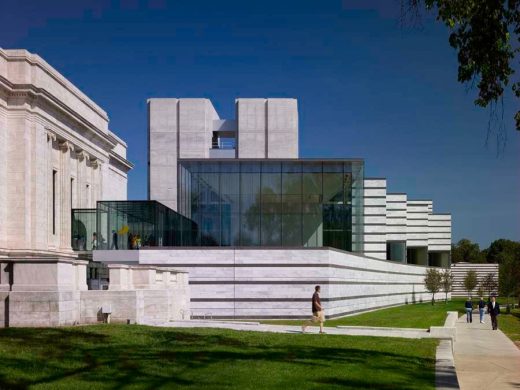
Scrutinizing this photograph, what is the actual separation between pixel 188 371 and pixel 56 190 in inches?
1705

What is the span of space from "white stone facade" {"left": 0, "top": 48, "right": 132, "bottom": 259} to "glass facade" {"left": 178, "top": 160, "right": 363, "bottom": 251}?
10.6 metres

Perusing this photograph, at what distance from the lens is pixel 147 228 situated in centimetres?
4419

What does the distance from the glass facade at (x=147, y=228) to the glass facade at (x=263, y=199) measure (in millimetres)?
907

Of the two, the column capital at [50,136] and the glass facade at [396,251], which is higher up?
the column capital at [50,136]

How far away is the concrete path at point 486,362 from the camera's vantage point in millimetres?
16469

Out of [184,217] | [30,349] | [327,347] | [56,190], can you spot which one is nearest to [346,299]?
[184,217]

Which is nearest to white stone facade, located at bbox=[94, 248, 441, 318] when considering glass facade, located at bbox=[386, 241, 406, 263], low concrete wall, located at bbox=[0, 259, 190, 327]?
low concrete wall, located at bbox=[0, 259, 190, 327]

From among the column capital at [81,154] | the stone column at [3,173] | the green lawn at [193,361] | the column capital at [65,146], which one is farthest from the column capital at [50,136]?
the green lawn at [193,361]

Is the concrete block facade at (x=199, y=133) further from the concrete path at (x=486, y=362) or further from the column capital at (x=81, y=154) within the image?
the concrete path at (x=486, y=362)

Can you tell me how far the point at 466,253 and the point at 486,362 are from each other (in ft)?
519

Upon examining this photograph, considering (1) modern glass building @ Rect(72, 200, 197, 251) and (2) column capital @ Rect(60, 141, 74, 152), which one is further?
(2) column capital @ Rect(60, 141, 74, 152)

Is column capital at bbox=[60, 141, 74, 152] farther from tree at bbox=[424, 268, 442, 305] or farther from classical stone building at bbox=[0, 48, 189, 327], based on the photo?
tree at bbox=[424, 268, 442, 305]

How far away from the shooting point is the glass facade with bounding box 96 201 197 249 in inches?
1734

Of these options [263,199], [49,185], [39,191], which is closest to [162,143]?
[49,185]
